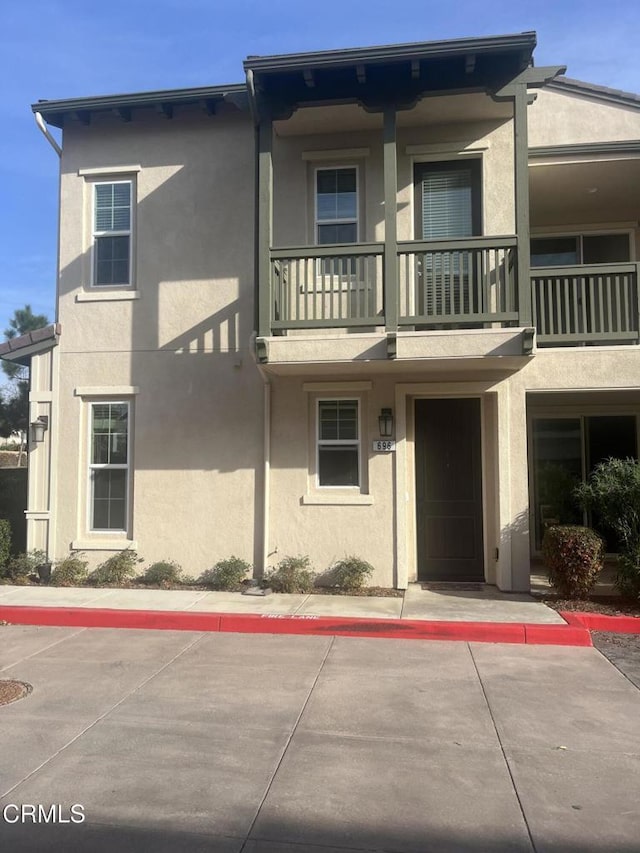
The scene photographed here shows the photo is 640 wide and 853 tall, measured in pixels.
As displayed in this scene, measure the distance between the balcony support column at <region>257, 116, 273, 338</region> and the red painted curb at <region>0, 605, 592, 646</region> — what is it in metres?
3.52

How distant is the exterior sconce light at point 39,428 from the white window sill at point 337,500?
160 inches

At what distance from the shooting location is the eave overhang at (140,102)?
921 centimetres

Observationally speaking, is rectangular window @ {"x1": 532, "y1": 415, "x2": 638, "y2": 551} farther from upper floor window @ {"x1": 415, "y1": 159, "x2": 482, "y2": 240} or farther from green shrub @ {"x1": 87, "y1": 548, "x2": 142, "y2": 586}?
green shrub @ {"x1": 87, "y1": 548, "x2": 142, "y2": 586}

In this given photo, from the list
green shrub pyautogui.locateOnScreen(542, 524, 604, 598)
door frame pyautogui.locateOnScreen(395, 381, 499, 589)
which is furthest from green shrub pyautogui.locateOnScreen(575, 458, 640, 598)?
door frame pyautogui.locateOnScreen(395, 381, 499, 589)

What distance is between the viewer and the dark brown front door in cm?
941

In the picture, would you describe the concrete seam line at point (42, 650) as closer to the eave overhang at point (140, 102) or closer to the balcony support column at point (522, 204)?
the balcony support column at point (522, 204)

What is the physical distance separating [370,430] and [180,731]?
5202 mm

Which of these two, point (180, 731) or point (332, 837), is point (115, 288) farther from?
point (332, 837)

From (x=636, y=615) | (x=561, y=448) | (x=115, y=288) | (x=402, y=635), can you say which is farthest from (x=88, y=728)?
(x=561, y=448)

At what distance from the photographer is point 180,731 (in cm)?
464

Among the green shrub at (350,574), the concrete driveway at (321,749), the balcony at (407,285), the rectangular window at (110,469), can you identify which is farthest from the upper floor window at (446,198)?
the concrete driveway at (321,749)
